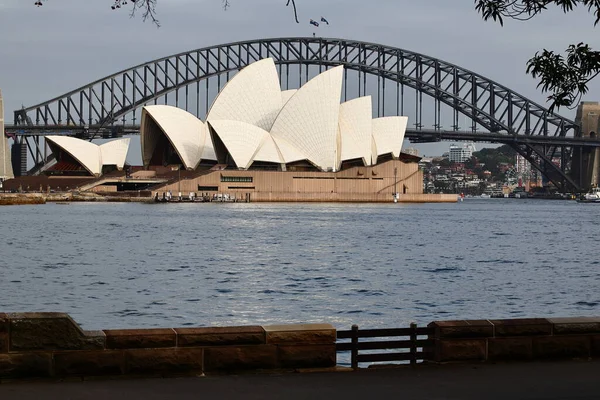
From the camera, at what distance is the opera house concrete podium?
124875 mm

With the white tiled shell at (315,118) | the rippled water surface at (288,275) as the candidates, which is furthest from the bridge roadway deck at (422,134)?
the rippled water surface at (288,275)

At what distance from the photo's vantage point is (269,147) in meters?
129

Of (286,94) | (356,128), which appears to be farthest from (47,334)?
(356,128)

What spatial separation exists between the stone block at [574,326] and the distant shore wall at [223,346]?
0.04 ft

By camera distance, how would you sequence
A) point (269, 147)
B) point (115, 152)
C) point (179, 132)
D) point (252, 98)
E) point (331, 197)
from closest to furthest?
point (252, 98) < point (269, 147) < point (179, 132) < point (331, 197) < point (115, 152)

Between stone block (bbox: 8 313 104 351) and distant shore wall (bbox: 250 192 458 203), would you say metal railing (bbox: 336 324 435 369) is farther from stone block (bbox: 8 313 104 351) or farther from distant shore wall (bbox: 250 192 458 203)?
distant shore wall (bbox: 250 192 458 203)

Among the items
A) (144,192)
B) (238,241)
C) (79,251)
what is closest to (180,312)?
(79,251)

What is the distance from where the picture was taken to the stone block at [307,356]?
1060 centimetres

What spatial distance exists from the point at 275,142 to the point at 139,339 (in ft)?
388

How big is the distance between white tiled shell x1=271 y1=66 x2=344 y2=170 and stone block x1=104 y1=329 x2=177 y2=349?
111 m

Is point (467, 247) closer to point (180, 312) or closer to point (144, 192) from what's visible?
point (180, 312)

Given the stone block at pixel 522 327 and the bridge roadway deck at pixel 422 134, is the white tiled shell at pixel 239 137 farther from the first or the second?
the stone block at pixel 522 327

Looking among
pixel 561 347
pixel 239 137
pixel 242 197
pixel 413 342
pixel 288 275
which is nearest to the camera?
pixel 413 342

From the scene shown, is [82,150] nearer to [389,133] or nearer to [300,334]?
[389,133]
